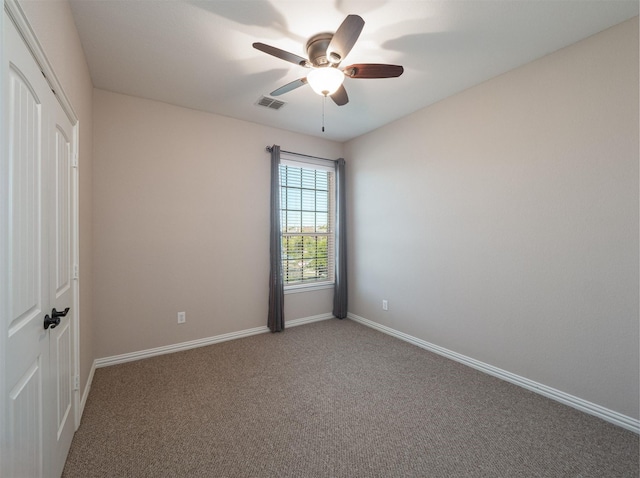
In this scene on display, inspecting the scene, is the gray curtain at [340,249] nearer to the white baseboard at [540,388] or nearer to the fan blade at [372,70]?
the white baseboard at [540,388]

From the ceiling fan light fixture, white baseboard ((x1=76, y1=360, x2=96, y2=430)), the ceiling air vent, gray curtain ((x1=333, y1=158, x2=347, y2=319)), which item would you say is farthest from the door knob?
gray curtain ((x1=333, y1=158, x2=347, y2=319))

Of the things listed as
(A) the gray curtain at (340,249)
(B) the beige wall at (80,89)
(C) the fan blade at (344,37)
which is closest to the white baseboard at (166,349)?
(B) the beige wall at (80,89)

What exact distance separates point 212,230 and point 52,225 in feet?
6.43

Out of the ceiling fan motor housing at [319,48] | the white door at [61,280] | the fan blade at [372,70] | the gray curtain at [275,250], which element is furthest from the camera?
the gray curtain at [275,250]

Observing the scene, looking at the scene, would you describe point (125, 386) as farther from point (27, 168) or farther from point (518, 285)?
point (518, 285)

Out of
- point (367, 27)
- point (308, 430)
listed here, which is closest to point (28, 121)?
point (367, 27)

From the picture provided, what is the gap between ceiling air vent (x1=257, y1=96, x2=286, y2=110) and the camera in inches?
120

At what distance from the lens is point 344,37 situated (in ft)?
5.49

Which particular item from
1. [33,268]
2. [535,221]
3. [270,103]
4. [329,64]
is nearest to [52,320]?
[33,268]

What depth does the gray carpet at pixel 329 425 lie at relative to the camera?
5.39ft

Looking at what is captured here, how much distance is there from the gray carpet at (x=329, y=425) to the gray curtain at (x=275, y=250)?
0.84 meters

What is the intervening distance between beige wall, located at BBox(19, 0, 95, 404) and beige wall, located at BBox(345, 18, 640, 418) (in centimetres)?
312

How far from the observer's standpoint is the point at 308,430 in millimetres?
1935

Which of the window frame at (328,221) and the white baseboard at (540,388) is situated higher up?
the window frame at (328,221)
